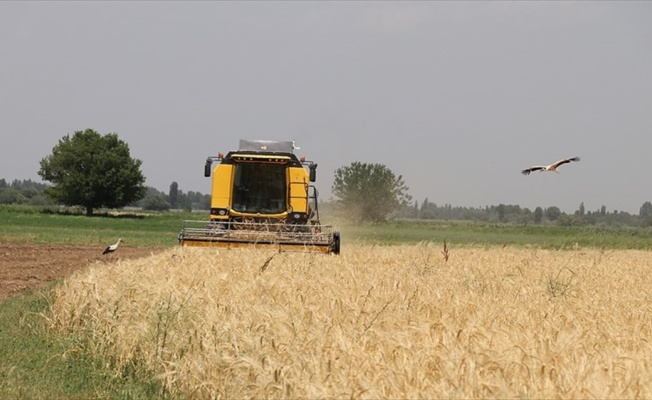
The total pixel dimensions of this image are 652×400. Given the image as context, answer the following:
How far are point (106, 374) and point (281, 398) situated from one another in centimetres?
362

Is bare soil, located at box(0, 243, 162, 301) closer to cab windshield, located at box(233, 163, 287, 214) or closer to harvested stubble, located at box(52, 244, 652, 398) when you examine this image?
cab windshield, located at box(233, 163, 287, 214)

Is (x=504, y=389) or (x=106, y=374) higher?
(x=504, y=389)

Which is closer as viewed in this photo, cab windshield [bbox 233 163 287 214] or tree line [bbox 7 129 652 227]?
cab windshield [bbox 233 163 287 214]

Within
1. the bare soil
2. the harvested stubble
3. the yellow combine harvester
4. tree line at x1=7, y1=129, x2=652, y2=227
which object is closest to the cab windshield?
the yellow combine harvester

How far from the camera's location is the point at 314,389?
5.27 metres

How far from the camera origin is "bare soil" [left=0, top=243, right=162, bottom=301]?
17516 mm

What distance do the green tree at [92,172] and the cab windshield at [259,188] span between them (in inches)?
2966

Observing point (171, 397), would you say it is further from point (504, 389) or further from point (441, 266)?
point (441, 266)

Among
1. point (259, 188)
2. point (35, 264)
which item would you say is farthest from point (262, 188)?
point (35, 264)

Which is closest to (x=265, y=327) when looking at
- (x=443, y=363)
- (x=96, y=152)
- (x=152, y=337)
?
(x=152, y=337)

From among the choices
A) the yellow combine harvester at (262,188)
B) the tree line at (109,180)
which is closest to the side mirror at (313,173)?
the yellow combine harvester at (262,188)

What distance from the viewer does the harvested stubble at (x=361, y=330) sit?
529cm

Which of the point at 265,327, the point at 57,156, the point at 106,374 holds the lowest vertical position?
the point at 106,374

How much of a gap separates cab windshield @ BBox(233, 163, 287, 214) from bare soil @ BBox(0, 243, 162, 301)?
4.30 metres
